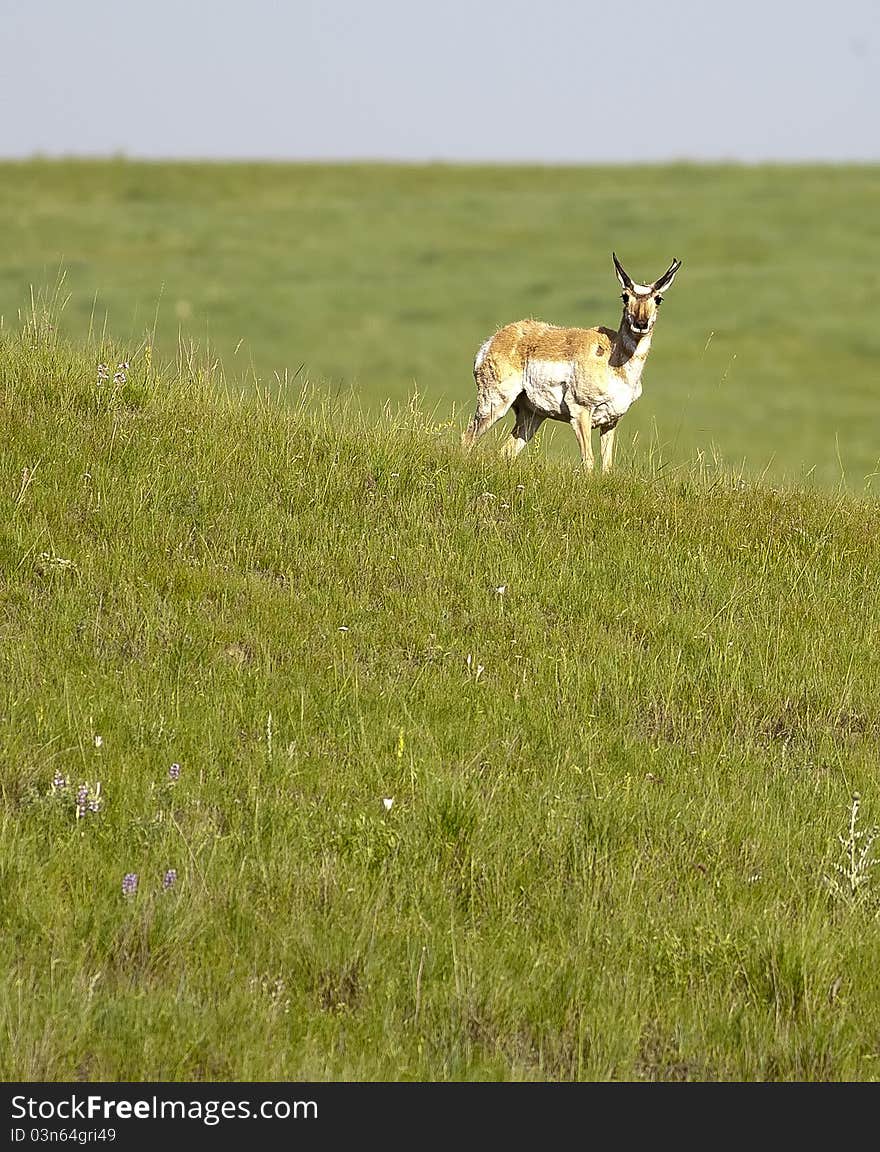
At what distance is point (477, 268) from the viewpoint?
5991cm

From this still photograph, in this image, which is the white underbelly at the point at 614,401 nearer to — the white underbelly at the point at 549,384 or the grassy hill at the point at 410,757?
the white underbelly at the point at 549,384

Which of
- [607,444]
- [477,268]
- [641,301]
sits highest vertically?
[477,268]

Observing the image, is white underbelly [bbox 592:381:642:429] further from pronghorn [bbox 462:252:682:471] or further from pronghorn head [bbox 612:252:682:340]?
pronghorn head [bbox 612:252:682:340]

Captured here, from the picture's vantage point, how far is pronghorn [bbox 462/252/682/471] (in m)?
13.9

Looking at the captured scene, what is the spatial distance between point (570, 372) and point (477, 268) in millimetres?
46842

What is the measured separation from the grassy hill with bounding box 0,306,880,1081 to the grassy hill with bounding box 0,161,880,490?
87.8ft

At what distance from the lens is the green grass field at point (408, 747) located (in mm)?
5488

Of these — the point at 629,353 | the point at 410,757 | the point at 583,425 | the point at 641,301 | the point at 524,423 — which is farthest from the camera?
the point at 524,423

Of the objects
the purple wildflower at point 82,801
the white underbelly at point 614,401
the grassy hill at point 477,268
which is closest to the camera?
the purple wildflower at point 82,801

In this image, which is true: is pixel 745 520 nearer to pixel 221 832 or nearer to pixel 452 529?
pixel 452 529

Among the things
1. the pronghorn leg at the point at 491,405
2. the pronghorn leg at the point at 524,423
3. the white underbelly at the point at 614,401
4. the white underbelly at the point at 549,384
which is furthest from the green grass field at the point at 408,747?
the pronghorn leg at the point at 524,423

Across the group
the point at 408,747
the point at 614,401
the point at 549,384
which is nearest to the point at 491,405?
the point at 549,384

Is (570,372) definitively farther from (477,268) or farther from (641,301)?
(477,268)

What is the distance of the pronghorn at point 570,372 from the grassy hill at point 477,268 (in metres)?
22.6
